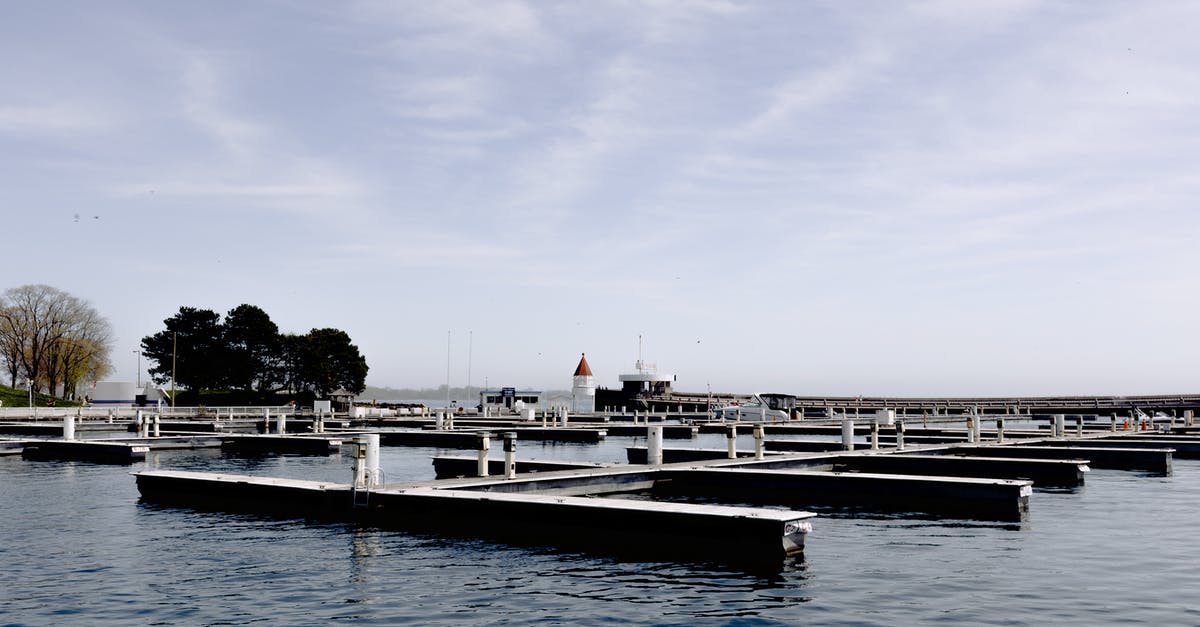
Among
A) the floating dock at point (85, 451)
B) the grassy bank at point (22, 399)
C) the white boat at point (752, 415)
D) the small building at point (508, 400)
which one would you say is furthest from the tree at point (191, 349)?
the floating dock at point (85, 451)

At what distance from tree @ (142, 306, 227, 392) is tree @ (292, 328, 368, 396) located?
10278mm

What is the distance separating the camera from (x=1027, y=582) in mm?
17422

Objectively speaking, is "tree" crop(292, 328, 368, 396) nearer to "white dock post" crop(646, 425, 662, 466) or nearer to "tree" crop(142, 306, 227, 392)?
"tree" crop(142, 306, 227, 392)

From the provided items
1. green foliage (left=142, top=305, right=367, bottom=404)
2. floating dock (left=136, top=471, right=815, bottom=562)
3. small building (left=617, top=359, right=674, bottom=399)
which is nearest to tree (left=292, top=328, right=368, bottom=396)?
green foliage (left=142, top=305, right=367, bottom=404)

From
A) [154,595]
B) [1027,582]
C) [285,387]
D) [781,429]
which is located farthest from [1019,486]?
[285,387]

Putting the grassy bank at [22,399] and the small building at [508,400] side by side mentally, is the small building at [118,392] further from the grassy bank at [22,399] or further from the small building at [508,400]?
the small building at [508,400]

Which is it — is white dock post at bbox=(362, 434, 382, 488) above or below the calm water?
above

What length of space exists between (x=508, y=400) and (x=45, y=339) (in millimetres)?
51160

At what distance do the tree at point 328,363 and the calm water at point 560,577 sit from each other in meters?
105

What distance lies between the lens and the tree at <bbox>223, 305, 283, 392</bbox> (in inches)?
4828

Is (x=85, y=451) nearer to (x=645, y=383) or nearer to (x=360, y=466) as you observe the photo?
(x=360, y=466)

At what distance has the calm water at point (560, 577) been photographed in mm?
15008

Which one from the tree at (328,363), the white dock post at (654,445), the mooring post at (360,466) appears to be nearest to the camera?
the mooring post at (360,466)

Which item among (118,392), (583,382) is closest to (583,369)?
(583,382)
